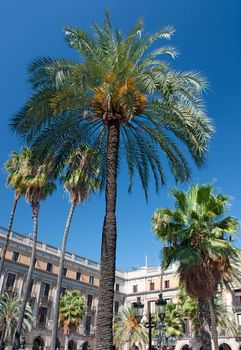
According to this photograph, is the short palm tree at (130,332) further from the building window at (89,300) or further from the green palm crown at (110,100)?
the green palm crown at (110,100)

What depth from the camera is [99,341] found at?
927cm

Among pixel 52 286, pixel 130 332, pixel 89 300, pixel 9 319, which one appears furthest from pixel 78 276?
pixel 9 319

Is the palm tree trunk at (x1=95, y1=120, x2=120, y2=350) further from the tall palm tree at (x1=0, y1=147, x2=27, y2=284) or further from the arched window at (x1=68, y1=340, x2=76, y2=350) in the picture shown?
the arched window at (x1=68, y1=340, x2=76, y2=350)

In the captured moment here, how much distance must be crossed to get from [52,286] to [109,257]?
44408 mm

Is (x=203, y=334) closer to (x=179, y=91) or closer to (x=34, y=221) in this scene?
(x=179, y=91)

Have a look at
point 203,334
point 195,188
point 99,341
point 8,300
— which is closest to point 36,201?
point 8,300

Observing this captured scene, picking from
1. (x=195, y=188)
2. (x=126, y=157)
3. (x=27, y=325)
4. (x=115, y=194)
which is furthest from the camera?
(x=27, y=325)

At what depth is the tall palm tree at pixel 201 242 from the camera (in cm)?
1470

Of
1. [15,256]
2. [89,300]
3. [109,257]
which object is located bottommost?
[109,257]

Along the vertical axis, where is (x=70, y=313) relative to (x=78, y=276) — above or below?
below

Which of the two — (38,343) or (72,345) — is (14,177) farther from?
(72,345)

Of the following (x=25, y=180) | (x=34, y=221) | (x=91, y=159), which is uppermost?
(x=25, y=180)

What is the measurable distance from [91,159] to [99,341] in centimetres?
679

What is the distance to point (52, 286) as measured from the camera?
51.4 metres
